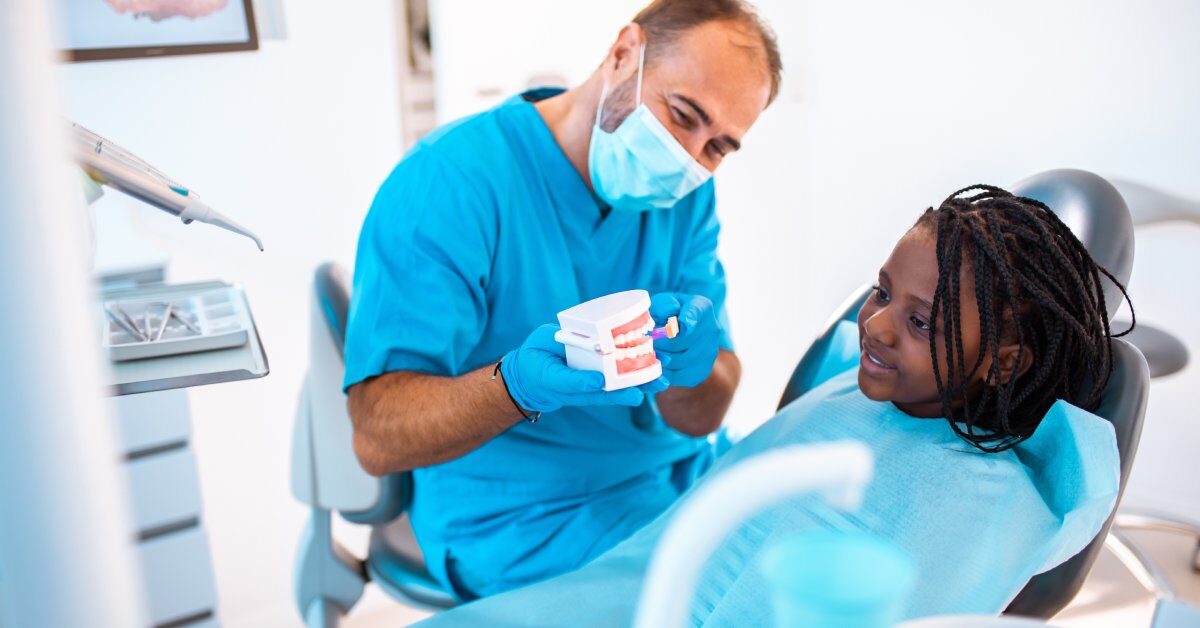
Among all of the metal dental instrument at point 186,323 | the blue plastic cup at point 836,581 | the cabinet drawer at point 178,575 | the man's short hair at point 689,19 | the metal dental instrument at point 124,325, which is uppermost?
the man's short hair at point 689,19

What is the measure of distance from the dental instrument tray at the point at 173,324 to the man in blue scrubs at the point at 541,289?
0.23 metres

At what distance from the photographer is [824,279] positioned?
294 centimetres

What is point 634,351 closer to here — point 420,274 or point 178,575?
point 420,274

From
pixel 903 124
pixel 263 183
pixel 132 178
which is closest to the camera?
pixel 132 178

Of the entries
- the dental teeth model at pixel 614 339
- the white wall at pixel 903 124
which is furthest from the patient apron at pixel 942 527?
the white wall at pixel 903 124

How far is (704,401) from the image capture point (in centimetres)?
144

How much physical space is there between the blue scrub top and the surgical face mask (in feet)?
0.20

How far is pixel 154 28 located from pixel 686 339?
4.36 ft

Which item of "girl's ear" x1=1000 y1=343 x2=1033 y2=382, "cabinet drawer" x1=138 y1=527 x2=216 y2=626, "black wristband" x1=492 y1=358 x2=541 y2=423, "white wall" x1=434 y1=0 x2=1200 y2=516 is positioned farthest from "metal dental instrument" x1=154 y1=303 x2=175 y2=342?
"white wall" x1=434 y1=0 x2=1200 y2=516

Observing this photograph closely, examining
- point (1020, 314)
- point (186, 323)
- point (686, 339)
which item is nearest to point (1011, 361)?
point (1020, 314)

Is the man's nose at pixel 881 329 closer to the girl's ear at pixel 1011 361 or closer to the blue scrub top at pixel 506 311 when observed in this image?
the girl's ear at pixel 1011 361

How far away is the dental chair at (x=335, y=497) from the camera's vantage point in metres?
1.43

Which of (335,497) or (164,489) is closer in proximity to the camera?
(335,497)

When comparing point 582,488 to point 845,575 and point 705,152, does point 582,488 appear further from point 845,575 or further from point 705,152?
point 845,575
